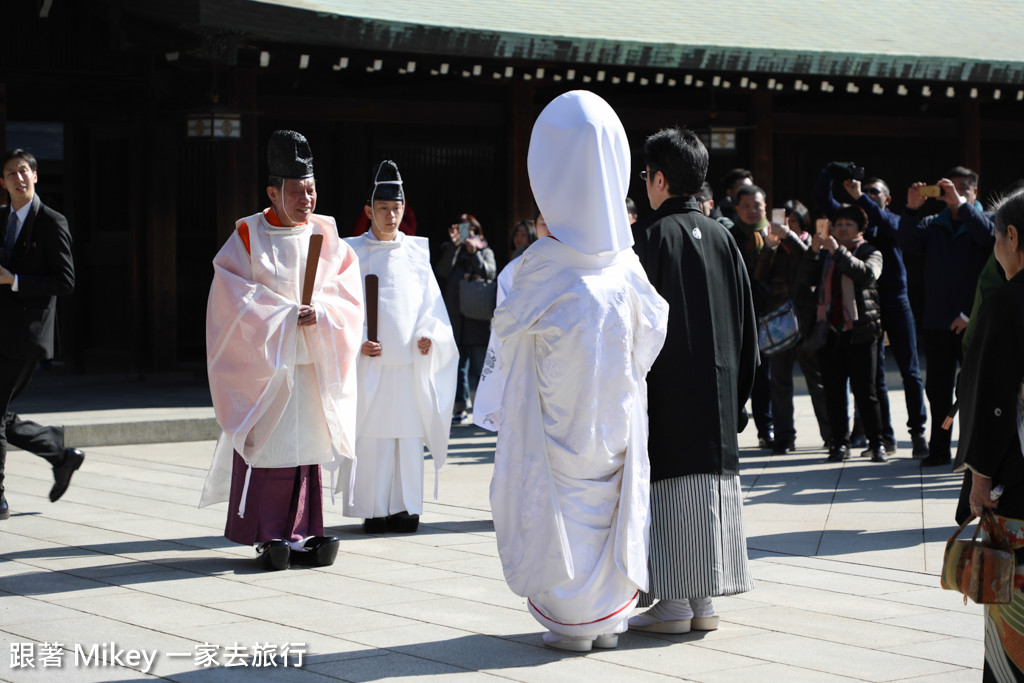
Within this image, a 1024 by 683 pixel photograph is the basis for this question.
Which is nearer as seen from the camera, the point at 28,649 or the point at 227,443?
the point at 28,649

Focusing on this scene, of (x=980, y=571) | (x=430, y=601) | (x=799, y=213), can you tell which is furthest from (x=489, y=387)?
(x=980, y=571)

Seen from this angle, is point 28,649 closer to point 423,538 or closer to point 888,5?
point 423,538

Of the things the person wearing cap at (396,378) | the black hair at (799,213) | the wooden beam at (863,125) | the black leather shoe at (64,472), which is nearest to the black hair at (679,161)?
the person wearing cap at (396,378)

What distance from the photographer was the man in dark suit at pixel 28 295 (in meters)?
7.33

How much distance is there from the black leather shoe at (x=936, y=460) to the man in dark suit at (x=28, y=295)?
5332mm

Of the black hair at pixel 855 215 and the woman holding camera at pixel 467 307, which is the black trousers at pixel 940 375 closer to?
the black hair at pixel 855 215

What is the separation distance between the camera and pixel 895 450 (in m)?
9.59

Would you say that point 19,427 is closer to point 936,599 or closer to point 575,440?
point 575,440

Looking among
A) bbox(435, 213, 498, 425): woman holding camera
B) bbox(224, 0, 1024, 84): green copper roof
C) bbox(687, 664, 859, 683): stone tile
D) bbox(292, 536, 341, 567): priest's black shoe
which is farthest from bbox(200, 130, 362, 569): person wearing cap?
bbox(224, 0, 1024, 84): green copper roof

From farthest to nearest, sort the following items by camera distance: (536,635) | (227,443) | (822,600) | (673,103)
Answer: (673,103) < (227,443) < (822,600) < (536,635)

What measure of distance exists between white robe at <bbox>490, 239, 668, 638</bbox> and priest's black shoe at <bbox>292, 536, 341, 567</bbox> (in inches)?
61.5

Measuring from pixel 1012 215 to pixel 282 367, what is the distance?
11.4 ft

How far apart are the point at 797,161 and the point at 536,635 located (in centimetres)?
1281

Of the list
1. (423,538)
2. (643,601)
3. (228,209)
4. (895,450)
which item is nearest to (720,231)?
(643,601)
